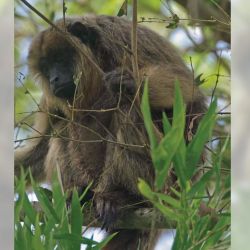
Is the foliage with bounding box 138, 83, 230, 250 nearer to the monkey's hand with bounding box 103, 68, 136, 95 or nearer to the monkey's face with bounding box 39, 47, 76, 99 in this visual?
the monkey's hand with bounding box 103, 68, 136, 95

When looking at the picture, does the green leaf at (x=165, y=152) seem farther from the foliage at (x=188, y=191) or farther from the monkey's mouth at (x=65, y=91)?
the monkey's mouth at (x=65, y=91)

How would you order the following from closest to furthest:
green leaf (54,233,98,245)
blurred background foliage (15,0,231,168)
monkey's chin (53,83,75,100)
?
green leaf (54,233,98,245) → blurred background foliage (15,0,231,168) → monkey's chin (53,83,75,100)

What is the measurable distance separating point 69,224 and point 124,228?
0.52 meters

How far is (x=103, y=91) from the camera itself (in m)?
2.86

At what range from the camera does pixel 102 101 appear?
2.82 metres

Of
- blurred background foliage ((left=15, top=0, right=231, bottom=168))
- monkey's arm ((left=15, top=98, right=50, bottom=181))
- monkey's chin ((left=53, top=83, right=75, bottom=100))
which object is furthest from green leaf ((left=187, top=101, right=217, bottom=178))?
monkey's arm ((left=15, top=98, right=50, bottom=181))

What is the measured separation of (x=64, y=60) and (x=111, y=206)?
73 cm

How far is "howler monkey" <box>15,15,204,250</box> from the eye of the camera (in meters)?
2.53

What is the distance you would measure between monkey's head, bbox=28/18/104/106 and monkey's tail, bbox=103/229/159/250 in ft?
2.08

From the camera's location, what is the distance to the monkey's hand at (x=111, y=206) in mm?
2520

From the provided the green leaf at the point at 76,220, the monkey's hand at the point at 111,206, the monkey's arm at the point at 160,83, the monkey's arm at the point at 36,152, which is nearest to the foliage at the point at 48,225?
the green leaf at the point at 76,220

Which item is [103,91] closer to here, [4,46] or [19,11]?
[19,11]

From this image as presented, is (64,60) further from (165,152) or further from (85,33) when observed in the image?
(165,152)

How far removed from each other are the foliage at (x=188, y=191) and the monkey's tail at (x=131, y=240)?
24.1 inches
